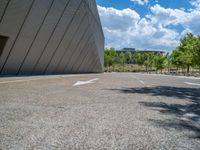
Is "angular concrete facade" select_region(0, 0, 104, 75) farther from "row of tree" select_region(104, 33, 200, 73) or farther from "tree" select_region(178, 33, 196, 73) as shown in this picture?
"tree" select_region(178, 33, 196, 73)

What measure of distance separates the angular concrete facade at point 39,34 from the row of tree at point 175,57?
25.1m

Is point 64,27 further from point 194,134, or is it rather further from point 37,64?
point 194,134

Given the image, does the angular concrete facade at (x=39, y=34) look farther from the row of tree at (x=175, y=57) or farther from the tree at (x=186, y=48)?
the tree at (x=186, y=48)

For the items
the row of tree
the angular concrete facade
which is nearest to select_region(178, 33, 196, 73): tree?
the row of tree

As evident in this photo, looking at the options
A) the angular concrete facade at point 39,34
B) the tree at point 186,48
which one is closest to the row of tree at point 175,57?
the tree at point 186,48

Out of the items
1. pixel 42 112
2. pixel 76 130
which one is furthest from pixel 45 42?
pixel 76 130

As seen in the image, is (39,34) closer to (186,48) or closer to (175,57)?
(186,48)

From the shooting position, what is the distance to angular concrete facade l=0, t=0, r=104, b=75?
16391mm

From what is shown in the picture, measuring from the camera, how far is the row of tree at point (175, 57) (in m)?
46.1

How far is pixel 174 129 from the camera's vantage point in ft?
12.8

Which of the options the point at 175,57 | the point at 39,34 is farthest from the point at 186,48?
the point at 39,34

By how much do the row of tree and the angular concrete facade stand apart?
987 inches

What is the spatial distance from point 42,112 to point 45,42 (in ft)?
57.6

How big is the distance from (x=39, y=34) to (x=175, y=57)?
53628 mm
